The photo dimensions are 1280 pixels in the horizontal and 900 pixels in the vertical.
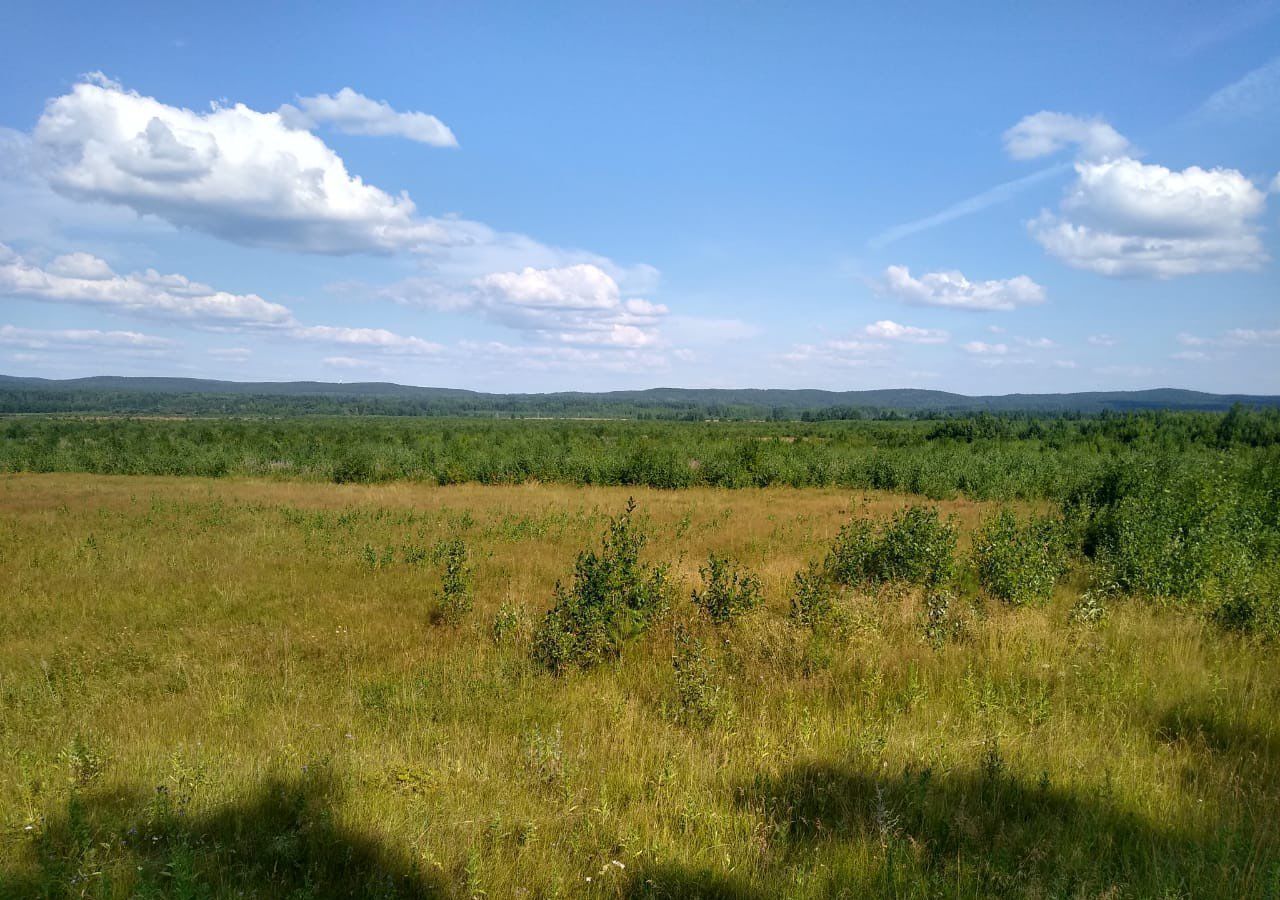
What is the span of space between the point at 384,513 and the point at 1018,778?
1943 cm

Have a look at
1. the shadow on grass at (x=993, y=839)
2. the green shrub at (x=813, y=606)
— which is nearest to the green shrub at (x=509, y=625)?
the green shrub at (x=813, y=606)

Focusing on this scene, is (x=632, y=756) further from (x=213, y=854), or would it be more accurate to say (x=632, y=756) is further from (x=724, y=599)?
(x=724, y=599)

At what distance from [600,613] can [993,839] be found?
173 inches

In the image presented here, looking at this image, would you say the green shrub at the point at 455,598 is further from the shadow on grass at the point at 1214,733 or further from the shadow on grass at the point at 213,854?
the shadow on grass at the point at 1214,733

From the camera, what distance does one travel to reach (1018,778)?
13.3 feet

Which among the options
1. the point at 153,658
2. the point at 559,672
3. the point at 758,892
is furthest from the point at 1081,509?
the point at 153,658

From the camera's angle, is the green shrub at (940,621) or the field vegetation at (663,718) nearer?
the field vegetation at (663,718)

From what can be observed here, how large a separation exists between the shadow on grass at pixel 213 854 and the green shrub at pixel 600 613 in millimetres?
3214

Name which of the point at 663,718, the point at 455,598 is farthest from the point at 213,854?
the point at 455,598

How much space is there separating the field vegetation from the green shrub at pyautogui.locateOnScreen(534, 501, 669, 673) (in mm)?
42

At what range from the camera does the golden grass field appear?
316cm

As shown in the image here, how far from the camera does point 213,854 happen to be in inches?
124

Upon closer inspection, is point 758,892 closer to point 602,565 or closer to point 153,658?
point 602,565

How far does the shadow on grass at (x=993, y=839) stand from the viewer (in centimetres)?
302
